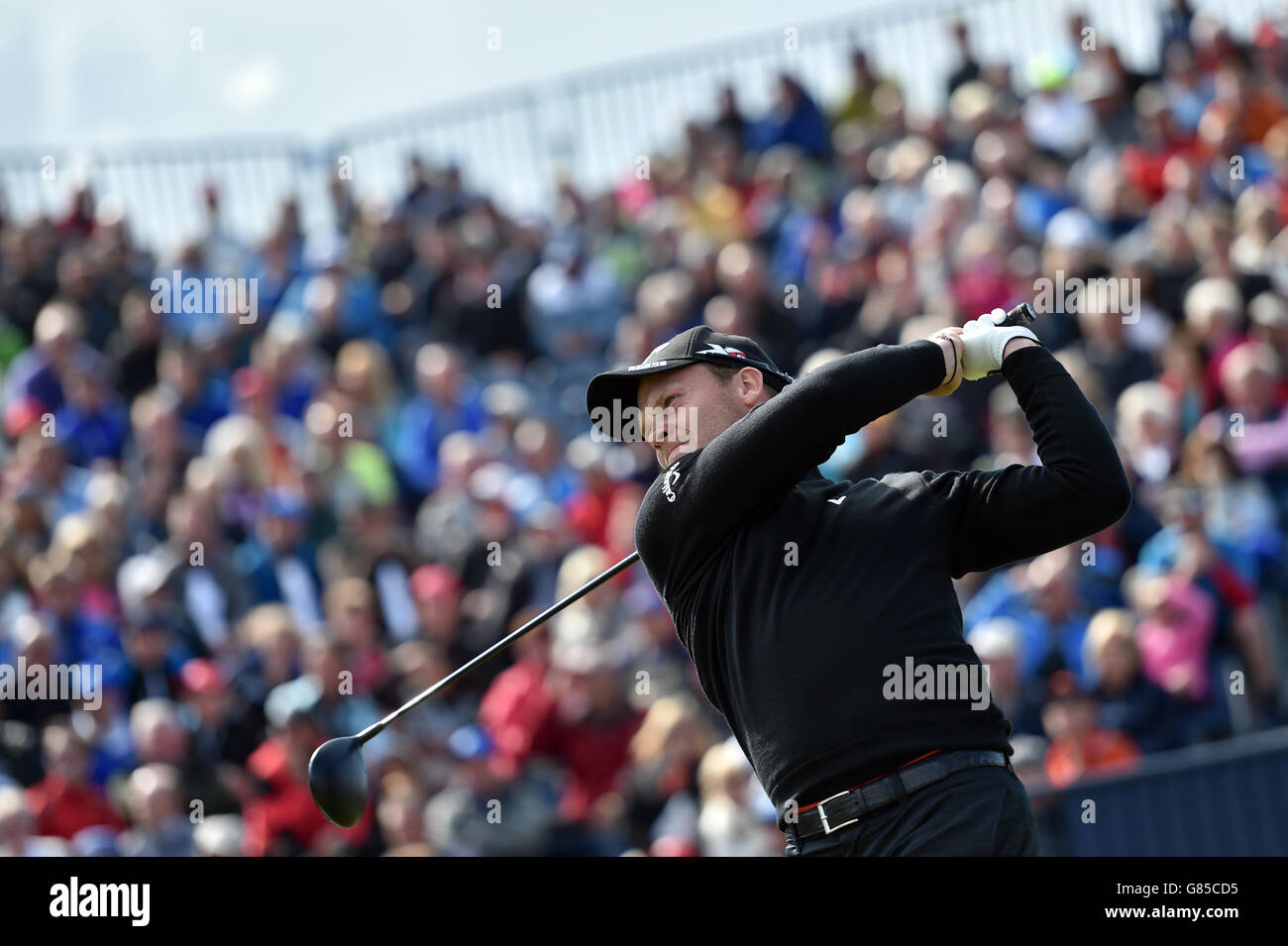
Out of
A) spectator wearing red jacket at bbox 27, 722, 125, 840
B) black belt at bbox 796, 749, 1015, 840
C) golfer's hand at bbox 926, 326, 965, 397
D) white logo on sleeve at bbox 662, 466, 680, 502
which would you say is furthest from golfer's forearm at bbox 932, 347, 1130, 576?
spectator wearing red jacket at bbox 27, 722, 125, 840

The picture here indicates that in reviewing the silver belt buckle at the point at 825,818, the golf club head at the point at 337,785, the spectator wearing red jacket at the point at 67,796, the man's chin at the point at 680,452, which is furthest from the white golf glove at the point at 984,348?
the spectator wearing red jacket at the point at 67,796

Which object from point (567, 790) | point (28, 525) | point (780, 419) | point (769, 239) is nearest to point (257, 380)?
point (28, 525)

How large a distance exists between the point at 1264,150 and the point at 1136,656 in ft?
12.7

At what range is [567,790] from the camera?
363 inches

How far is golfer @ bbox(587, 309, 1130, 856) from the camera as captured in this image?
12.9 ft

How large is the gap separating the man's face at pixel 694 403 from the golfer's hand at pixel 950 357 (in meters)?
0.49

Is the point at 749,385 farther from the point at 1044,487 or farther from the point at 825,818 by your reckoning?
the point at 825,818

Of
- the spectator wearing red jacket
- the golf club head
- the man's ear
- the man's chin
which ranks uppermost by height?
the spectator wearing red jacket

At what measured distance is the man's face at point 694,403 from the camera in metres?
4.41

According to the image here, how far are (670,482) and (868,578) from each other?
0.51m

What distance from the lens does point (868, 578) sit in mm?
4035

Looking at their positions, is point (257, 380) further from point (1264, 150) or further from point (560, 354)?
point (1264, 150)

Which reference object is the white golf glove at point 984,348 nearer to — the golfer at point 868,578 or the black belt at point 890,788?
the golfer at point 868,578

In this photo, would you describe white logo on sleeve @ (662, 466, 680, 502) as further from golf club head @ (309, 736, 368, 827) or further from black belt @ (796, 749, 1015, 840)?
golf club head @ (309, 736, 368, 827)
